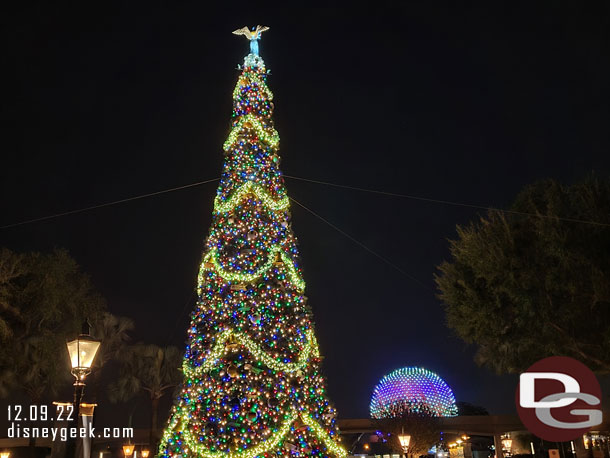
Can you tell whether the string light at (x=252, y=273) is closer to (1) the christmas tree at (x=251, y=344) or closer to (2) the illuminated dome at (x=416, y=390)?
(1) the christmas tree at (x=251, y=344)

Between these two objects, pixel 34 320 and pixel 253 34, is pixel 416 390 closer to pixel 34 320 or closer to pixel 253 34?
pixel 34 320

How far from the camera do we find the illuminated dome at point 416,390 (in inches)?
1740

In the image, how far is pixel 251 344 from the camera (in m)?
11.0

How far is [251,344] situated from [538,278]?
6.83m

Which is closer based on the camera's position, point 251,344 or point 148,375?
point 251,344

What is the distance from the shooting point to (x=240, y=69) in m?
14.0

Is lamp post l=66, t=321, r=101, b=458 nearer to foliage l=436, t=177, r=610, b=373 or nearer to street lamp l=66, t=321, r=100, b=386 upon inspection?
street lamp l=66, t=321, r=100, b=386

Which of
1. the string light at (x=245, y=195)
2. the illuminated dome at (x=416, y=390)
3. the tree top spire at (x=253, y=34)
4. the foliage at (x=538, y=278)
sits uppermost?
the tree top spire at (x=253, y=34)

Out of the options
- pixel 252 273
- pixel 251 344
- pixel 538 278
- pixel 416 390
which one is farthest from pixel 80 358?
pixel 416 390

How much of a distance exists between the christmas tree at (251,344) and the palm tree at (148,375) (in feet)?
45.9

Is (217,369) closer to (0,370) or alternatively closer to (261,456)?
(261,456)

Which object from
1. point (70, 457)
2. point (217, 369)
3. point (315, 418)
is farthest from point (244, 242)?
point (70, 457)

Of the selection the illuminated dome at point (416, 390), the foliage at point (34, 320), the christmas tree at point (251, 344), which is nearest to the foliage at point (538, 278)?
the christmas tree at point (251, 344)

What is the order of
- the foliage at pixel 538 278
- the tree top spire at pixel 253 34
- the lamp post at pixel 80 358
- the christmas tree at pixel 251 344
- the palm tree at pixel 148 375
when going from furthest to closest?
the palm tree at pixel 148 375 → the tree top spire at pixel 253 34 → the foliage at pixel 538 278 → the christmas tree at pixel 251 344 → the lamp post at pixel 80 358
